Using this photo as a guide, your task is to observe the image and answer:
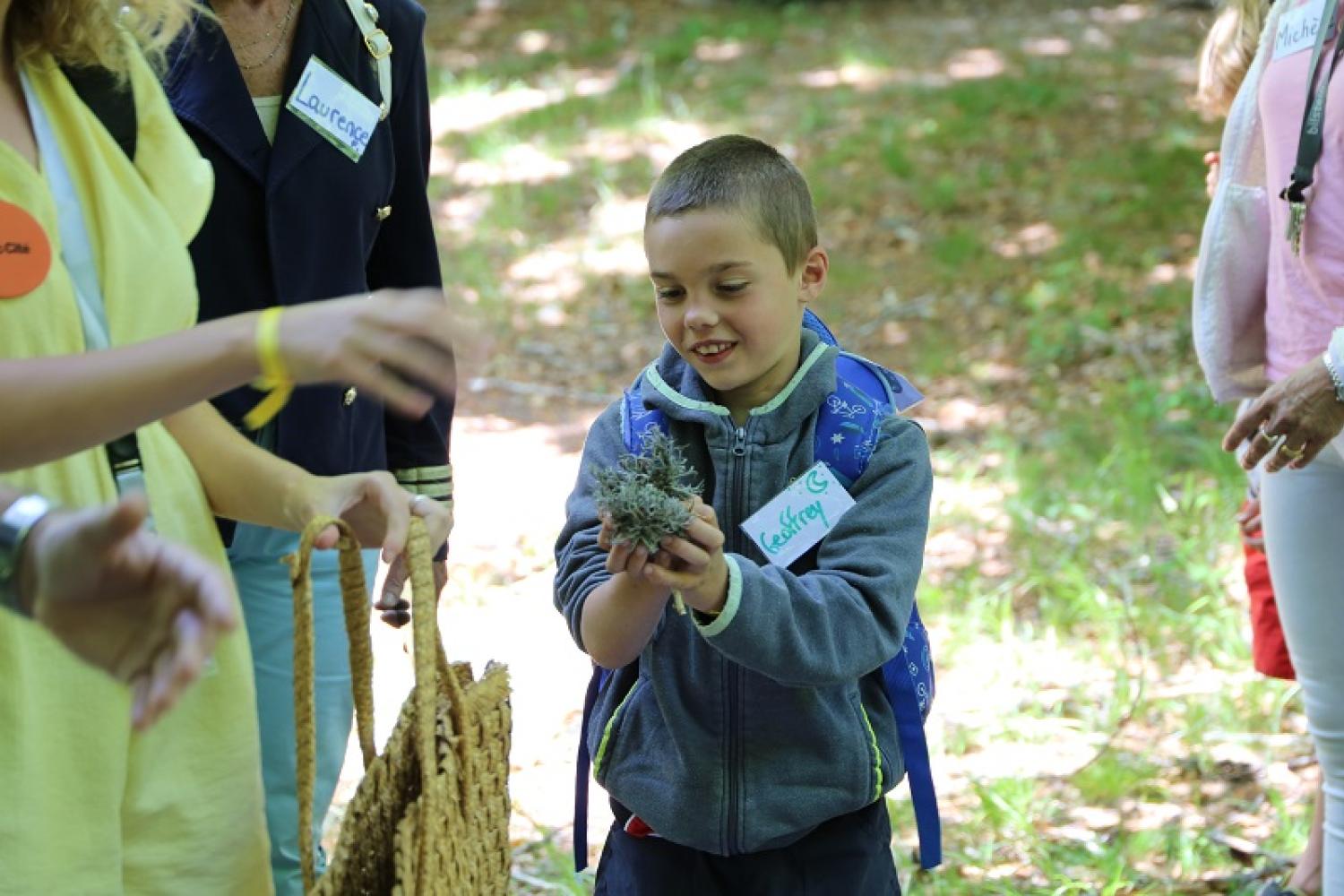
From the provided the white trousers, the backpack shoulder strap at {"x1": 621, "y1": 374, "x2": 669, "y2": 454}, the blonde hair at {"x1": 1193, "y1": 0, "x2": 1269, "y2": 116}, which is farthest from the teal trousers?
the blonde hair at {"x1": 1193, "y1": 0, "x2": 1269, "y2": 116}

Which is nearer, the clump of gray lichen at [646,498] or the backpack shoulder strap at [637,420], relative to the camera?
the clump of gray lichen at [646,498]

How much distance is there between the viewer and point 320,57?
2455mm

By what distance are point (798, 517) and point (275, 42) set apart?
113 centimetres

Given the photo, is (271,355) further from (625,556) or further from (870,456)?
(870,456)

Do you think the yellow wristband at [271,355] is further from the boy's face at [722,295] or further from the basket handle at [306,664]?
the boy's face at [722,295]

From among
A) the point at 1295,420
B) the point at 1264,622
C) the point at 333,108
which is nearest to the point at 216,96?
the point at 333,108

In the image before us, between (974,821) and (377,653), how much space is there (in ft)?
5.94

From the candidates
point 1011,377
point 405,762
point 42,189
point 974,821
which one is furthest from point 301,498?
point 1011,377

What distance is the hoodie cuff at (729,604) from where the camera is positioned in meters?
1.89

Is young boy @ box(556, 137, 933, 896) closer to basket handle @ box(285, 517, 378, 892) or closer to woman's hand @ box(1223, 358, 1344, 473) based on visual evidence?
basket handle @ box(285, 517, 378, 892)

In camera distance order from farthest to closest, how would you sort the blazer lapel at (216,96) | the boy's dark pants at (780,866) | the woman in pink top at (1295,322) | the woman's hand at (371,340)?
the woman in pink top at (1295,322)
the blazer lapel at (216,96)
the boy's dark pants at (780,866)
the woman's hand at (371,340)

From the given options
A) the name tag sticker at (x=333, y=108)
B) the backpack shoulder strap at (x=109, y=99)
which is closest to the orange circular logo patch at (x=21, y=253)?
the backpack shoulder strap at (x=109, y=99)

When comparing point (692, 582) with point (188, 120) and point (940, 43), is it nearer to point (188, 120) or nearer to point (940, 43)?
point (188, 120)

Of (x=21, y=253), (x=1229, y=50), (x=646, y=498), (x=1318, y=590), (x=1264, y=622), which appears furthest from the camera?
(x=1264, y=622)
